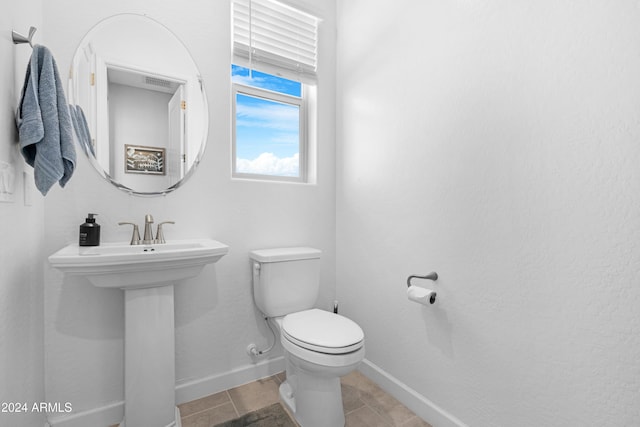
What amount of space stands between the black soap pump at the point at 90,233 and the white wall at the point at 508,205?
1421mm

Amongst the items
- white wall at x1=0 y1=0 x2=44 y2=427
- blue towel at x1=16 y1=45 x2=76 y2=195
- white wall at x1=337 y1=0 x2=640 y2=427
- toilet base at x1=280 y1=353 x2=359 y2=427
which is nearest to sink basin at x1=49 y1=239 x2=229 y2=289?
white wall at x1=0 y1=0 x2=44 y2=427

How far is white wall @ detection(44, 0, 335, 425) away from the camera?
4.39 ft

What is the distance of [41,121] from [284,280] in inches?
48.2

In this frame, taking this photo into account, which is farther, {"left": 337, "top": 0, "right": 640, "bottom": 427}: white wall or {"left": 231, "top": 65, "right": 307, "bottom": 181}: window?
{"left": 231, "top": 65, "right": 307, "bottom": 181}: window

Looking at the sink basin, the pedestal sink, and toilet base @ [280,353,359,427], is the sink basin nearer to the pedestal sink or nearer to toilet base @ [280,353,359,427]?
the pedestal sink

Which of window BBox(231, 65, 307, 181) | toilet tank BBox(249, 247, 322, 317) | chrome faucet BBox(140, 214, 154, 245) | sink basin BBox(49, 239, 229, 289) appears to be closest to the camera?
sink basin BBox(49, 239, 229, 289)

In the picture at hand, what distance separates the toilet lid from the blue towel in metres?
1.10

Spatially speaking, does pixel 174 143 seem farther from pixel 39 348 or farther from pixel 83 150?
pixel 39 348

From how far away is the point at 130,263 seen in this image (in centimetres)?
112

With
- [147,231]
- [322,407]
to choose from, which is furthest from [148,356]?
[322,407]

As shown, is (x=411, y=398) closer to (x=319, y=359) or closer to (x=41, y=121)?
(x=319, y=359)

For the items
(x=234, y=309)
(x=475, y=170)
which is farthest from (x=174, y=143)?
(x=475, y=170)

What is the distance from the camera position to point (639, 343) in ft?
2.72

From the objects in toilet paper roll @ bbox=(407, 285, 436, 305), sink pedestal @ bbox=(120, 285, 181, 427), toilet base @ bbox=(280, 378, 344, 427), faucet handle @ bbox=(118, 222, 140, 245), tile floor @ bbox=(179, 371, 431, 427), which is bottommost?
tile floor @ bbox=(179, 371, 431, 427)
